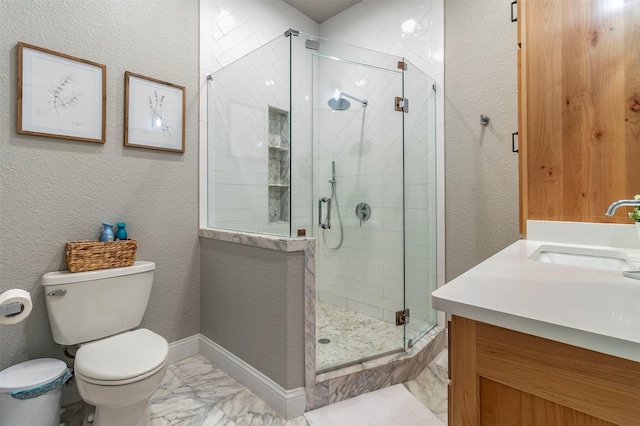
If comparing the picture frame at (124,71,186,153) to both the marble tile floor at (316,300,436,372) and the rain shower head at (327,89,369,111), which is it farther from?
the marble tile floor at (316,300,436,372)

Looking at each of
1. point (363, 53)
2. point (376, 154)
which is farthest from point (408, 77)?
point (376, 154)

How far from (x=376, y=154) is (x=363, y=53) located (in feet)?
2.51

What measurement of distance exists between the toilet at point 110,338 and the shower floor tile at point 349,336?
835mm

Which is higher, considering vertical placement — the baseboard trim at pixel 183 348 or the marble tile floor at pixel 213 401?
the baseboard trim at pixel 183 348

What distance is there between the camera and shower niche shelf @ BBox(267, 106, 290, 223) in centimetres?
190

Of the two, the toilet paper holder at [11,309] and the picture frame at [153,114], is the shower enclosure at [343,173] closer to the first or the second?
the picture frame at [153,114]

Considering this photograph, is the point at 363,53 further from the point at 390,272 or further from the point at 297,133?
the point at 390,272

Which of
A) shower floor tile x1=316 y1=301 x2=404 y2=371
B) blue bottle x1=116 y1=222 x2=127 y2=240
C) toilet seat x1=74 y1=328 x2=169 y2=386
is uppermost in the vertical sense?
blue bottle x1=116 y1=222 x2=127 y2=240

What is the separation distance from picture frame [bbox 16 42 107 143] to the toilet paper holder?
2.67 ft

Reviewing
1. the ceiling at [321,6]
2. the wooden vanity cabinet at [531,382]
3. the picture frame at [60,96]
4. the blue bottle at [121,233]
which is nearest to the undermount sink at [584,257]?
the wooden vanity cabinet at [531,382]

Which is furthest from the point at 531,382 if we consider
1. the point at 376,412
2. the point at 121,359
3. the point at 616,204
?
the point at 121,359

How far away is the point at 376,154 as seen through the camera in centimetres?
248

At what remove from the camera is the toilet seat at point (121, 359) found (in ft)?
3.95

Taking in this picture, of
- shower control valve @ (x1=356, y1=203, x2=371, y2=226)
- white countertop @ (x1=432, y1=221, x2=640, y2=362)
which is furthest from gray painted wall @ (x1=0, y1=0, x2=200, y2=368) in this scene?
white countertop @ (x1=432, y1=221, x2=640, y2=362)
